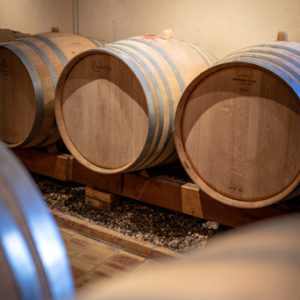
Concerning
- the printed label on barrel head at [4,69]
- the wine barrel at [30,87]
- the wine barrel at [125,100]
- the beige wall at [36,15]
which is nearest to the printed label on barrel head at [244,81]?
the wine barrel at [125,100]

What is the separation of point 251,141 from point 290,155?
0.73ft

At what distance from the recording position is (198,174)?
2617 mm

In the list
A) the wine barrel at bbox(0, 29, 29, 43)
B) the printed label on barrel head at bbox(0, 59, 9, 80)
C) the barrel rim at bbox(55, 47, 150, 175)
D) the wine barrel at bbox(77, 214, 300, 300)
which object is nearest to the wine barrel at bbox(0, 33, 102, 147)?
the printed label on barrel head at bbox(0, 59, 9, 80)

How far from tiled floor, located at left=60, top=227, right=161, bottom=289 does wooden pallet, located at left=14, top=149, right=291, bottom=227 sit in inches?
16.8

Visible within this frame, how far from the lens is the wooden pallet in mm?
2660

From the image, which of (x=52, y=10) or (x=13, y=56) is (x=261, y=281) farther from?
(x=52, y=10)

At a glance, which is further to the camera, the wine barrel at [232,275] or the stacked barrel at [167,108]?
the stacked barrel at [167,108]

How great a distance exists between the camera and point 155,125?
263 centimetres

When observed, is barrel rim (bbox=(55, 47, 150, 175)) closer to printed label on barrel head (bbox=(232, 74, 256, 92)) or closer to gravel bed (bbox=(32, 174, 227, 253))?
gravel bed (bbox=(32, 174, 227, 253))

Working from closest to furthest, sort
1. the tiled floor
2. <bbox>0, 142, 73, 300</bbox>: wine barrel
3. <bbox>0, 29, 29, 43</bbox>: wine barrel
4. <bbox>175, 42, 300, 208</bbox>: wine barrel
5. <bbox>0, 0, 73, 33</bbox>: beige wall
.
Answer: <bbox>0, 142, 73, 300</bbox>: wine barrel → <bbox>175, 42, 300, 208</bbox>: wine barrel → the tiled floor → <bbox>0, 29, 29, 43</bbox>: wine barrel → <bbox>0, 0, 73, 33</bbox>: beige wall

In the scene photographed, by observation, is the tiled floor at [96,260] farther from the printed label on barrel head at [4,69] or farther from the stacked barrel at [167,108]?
the printed label on barrel head at [4,69]

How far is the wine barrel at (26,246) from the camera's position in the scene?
0.64 metres

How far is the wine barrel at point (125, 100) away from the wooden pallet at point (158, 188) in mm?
182

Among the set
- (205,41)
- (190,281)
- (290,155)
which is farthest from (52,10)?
(190,281)
